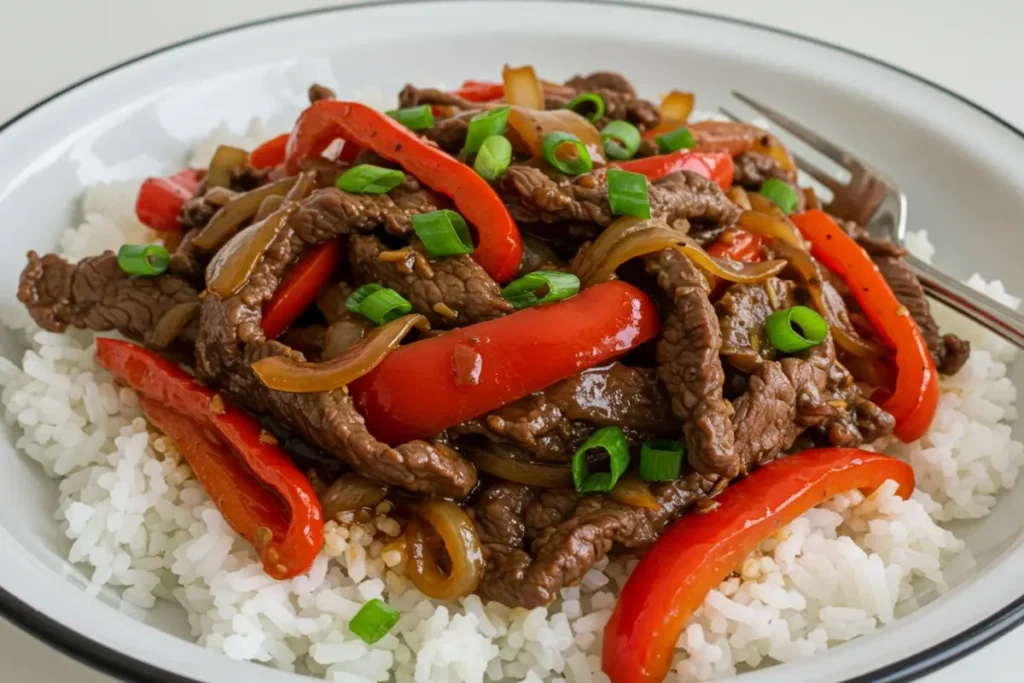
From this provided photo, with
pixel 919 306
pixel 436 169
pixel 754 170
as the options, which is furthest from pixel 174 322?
pixel 919 306

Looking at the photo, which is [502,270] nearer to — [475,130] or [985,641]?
[475,130]

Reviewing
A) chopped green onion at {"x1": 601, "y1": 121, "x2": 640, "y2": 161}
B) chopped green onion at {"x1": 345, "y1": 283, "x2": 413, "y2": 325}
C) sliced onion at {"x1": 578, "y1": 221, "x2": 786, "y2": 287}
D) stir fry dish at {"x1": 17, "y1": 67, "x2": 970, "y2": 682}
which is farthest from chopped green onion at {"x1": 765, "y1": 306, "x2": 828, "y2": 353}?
chopped green onion at {"x1": 345, "y1": 283, "x2": 413, "y2": 325}

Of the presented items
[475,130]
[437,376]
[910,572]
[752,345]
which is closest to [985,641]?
[910,572]

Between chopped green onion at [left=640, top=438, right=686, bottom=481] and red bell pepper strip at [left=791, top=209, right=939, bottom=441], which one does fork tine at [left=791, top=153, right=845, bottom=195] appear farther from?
chopped green onion at [left=640, top=438, right=686, bottom=481]

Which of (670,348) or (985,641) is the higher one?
(670,348)

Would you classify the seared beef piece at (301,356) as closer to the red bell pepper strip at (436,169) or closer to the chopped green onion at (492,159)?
the red bell pepper strip at (436,169)

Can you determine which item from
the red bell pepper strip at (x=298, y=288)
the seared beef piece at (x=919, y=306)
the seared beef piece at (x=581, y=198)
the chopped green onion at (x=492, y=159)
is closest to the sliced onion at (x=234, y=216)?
the red bell pepper strip at (x=298, y=288)
